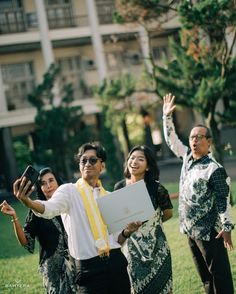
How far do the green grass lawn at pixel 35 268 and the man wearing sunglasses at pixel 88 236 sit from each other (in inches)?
75.4

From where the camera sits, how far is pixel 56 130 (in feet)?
44.5

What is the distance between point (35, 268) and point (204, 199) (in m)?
3.27

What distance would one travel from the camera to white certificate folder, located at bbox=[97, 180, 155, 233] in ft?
8.78

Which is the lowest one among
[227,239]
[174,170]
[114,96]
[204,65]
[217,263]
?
[174,170]

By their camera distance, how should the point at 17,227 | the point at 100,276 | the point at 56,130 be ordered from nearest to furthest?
the point at 100,276
the point at 17,227
the point at 56,130

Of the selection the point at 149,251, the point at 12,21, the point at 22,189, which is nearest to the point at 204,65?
the point at 149,251

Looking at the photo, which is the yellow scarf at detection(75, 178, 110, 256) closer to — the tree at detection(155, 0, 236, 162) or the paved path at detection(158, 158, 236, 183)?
the tree at detection(155, 0, 236, 162)

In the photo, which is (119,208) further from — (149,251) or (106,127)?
(106,127)

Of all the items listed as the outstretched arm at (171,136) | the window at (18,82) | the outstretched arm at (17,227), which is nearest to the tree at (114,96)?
the window at (18,82)

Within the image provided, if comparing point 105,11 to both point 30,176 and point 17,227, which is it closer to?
point 17,227

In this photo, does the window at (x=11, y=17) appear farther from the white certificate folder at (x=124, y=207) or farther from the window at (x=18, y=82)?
the white certificate folder at (x=124, y=207)

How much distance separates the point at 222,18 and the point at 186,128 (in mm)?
15202

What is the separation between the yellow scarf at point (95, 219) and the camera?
8.44 feet

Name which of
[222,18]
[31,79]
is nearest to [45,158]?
[31,79]
